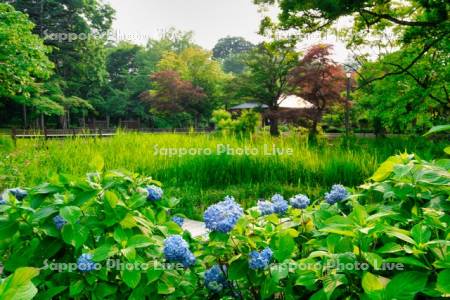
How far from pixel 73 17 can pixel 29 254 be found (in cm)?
2634

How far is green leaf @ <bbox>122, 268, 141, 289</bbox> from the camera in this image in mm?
1340

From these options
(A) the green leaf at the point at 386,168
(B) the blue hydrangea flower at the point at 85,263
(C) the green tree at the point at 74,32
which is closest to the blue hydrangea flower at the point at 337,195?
(A) the green leaf at the point at 386,168

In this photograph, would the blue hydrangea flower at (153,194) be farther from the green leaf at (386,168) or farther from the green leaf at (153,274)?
the green leaf at (386,168)

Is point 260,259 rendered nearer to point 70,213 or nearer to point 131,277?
point 131,277

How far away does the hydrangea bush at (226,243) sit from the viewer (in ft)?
4.03

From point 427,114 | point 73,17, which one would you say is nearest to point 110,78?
point 73,17

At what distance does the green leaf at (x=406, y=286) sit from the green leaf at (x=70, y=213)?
1.04m

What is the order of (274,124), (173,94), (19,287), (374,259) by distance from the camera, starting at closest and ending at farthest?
(19,287), (374,259), (274,124), (173,94)

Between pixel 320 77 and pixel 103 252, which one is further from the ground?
pixel 320 77

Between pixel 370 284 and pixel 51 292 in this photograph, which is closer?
pixel 370 284

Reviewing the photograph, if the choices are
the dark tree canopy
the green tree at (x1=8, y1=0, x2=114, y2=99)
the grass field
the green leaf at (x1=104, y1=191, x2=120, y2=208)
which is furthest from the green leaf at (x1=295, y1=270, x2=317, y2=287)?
the dark tree canopy

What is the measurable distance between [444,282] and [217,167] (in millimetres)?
5339

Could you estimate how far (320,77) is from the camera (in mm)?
14570

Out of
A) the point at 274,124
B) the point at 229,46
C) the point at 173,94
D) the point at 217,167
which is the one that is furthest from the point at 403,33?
the point at 229,46
